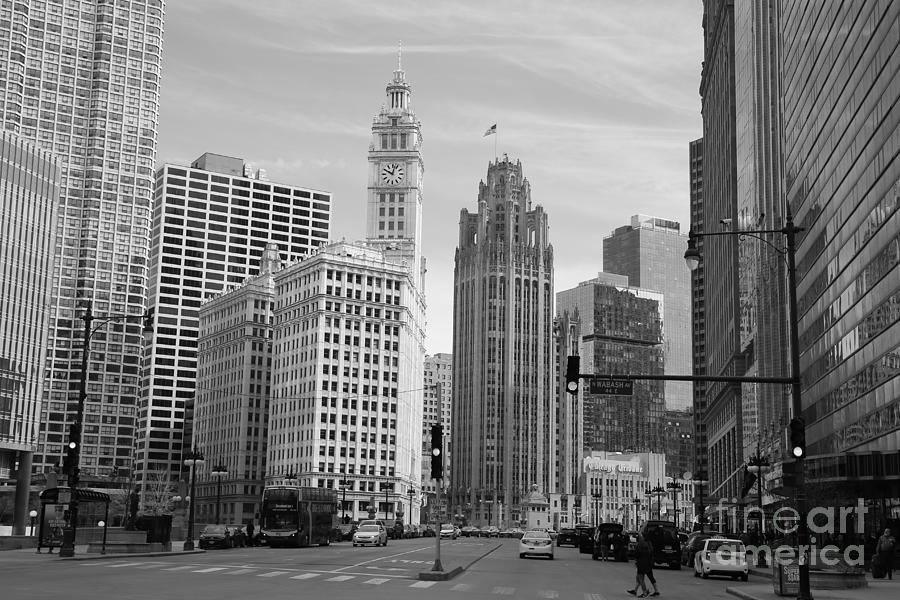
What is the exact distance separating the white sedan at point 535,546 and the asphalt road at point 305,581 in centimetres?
965

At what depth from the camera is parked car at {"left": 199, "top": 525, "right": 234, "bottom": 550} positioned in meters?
67.7

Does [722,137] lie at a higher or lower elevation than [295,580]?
higher

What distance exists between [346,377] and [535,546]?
119 metres

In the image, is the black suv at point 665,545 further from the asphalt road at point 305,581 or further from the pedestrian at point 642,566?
the pedestrian at point 642,566

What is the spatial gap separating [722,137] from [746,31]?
27154mm

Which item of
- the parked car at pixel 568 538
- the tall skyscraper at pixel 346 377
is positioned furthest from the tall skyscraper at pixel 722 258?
the tall skyscraper at pixel 346 377

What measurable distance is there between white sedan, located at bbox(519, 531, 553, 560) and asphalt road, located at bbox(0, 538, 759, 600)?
31.7ft

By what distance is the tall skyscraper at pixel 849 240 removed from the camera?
6191 cm

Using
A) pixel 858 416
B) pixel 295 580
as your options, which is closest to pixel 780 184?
pixel 858 416

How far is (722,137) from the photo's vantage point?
156 metres

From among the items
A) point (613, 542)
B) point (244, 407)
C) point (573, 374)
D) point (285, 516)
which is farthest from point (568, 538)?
point (244, 407)

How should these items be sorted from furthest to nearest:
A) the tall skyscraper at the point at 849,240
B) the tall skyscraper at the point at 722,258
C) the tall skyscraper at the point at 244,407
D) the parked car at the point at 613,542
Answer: the tall skyscraper at the point at 244,407
the tall skyscraper at the point at 722,258
the tall skyscraper at the point at 849,240
the parked car at the point at 613,542

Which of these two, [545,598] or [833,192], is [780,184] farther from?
[545,598]

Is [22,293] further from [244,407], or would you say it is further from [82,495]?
[244,407]
